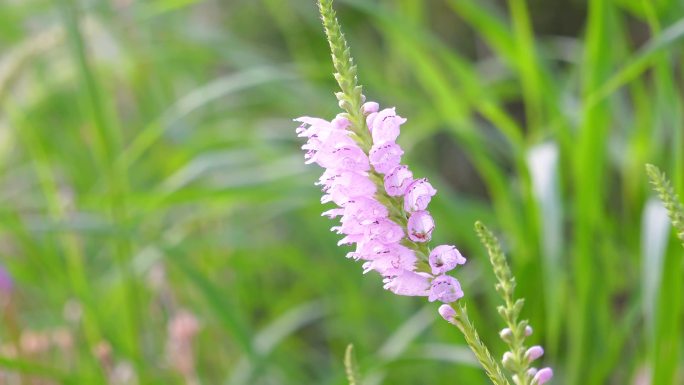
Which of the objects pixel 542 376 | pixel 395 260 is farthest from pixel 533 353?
pixel 395 260

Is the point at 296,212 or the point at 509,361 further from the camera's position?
the point at 296,212

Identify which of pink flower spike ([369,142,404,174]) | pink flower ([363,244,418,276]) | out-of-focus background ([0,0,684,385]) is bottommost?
pink flower ([363,244,418,276])

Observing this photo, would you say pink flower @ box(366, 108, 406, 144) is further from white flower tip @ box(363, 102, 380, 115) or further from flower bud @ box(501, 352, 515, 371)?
flower bud @ box(501, 352, 515, 371)

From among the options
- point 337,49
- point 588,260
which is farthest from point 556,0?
point 337,49

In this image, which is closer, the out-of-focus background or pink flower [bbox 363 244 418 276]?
pink flower [bbox 363 244 418 276]

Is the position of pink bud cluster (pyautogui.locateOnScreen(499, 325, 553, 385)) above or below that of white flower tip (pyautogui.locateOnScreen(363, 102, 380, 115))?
below

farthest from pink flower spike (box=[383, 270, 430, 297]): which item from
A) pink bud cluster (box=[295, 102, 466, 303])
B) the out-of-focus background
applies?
the out-of-focus background

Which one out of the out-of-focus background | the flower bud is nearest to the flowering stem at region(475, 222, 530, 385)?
the flower bud

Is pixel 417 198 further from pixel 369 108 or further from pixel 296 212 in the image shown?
pixel 296 212
